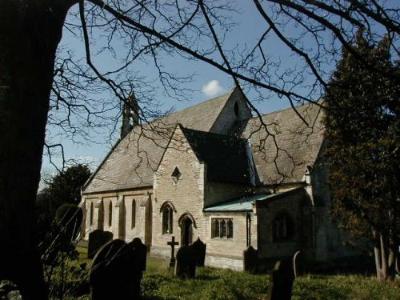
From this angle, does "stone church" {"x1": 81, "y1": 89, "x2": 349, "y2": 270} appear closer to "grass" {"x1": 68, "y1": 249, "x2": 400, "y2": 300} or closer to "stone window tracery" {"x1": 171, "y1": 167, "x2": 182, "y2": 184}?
"stone window tracery" {"x1": 171, "y1": 167, "x2": 182, "y2": 184}

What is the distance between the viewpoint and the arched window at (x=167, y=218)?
25.8 metres

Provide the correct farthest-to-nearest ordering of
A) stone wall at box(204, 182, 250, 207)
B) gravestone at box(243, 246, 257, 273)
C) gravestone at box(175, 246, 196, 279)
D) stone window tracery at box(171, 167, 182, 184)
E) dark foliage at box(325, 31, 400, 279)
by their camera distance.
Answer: stone window tracery at box(171, 167, 182, 184) < stone wall at box(204, 182, 250, 207) < gravestone at box(243, 246, 257, 273) < dark foliage at box(325, 31, 400, 279) < gravestone at box(175, 246, 196, 279)

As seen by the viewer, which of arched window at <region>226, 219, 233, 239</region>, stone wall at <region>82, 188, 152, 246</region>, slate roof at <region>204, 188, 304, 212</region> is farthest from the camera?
stone wall at <region>82, 188, 152, 246</region>

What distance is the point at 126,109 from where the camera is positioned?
19.6 ft

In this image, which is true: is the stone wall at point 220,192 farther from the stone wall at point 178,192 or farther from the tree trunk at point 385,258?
the tree trunk at point 385,258

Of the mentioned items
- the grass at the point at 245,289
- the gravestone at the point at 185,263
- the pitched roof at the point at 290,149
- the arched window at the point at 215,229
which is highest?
the pitched roof at the point at 290,149

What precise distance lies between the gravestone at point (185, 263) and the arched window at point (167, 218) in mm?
11103

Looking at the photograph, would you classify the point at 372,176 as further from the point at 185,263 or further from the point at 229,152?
the point at 229,152

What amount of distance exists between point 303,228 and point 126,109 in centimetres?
1767

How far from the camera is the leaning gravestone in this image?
16.4 feet

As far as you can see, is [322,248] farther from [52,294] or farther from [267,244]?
[52,294]

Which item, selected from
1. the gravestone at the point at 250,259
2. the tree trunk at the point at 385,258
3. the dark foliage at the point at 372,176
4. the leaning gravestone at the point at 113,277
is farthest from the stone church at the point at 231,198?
the leaning gravestone at the point at 113,277

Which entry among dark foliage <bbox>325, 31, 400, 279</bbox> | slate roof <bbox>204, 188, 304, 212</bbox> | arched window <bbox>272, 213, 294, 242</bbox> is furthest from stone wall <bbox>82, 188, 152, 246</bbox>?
dark foliage <bbox>325, 31, 400, 279</bbox>

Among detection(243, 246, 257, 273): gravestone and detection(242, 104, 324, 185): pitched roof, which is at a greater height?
detection(242, 104, 324, 185): pitched roof
